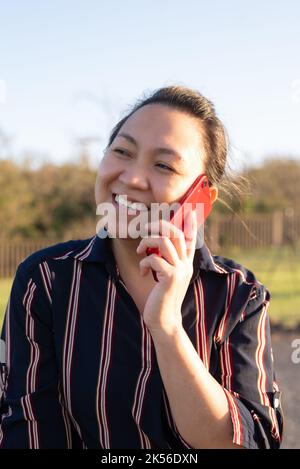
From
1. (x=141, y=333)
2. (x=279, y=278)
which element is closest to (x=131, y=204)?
(x=141, y=333)

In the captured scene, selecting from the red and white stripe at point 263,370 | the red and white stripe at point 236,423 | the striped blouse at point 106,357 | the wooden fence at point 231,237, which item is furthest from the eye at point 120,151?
the wooden fence at point 231,237

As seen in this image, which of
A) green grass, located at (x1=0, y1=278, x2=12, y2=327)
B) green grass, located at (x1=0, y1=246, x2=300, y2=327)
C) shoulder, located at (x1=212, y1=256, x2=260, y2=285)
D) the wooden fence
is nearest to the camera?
shoulder, located at (x1=212, y1=256, x2=260, y2=285)

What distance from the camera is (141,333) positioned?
2146mm

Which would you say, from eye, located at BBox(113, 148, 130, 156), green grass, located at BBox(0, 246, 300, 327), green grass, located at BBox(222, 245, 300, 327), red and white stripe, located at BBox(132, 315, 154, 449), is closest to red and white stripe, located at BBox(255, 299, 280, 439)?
red and white stripe, located at BBox(132, 315, 154, 449)

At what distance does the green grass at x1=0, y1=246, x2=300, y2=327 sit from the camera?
40.3 feet

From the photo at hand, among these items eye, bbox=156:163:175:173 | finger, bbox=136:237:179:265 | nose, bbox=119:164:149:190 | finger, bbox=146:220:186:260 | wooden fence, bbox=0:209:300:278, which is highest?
wooden fence, bbox=0:209:300:278

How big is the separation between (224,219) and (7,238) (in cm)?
852

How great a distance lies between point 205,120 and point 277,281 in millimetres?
15288

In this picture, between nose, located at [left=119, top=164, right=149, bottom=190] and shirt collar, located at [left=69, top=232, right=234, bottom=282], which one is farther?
shirt collar, located at [left=69, top=232, right=234, bottom=282]

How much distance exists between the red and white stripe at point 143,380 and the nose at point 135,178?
1.35 feet

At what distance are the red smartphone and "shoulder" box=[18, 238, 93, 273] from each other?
0.38 m

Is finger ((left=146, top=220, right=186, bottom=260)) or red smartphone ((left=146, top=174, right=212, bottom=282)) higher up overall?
red smartphone ((left=146, top=174, right=212, bottom=282))

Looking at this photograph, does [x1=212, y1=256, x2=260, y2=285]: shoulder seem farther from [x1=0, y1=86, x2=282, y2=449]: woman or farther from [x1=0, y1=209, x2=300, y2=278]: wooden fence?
[x1=0, y1=209, x2=300, y2=278]: wooden fence

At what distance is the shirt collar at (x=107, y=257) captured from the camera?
2262mm
